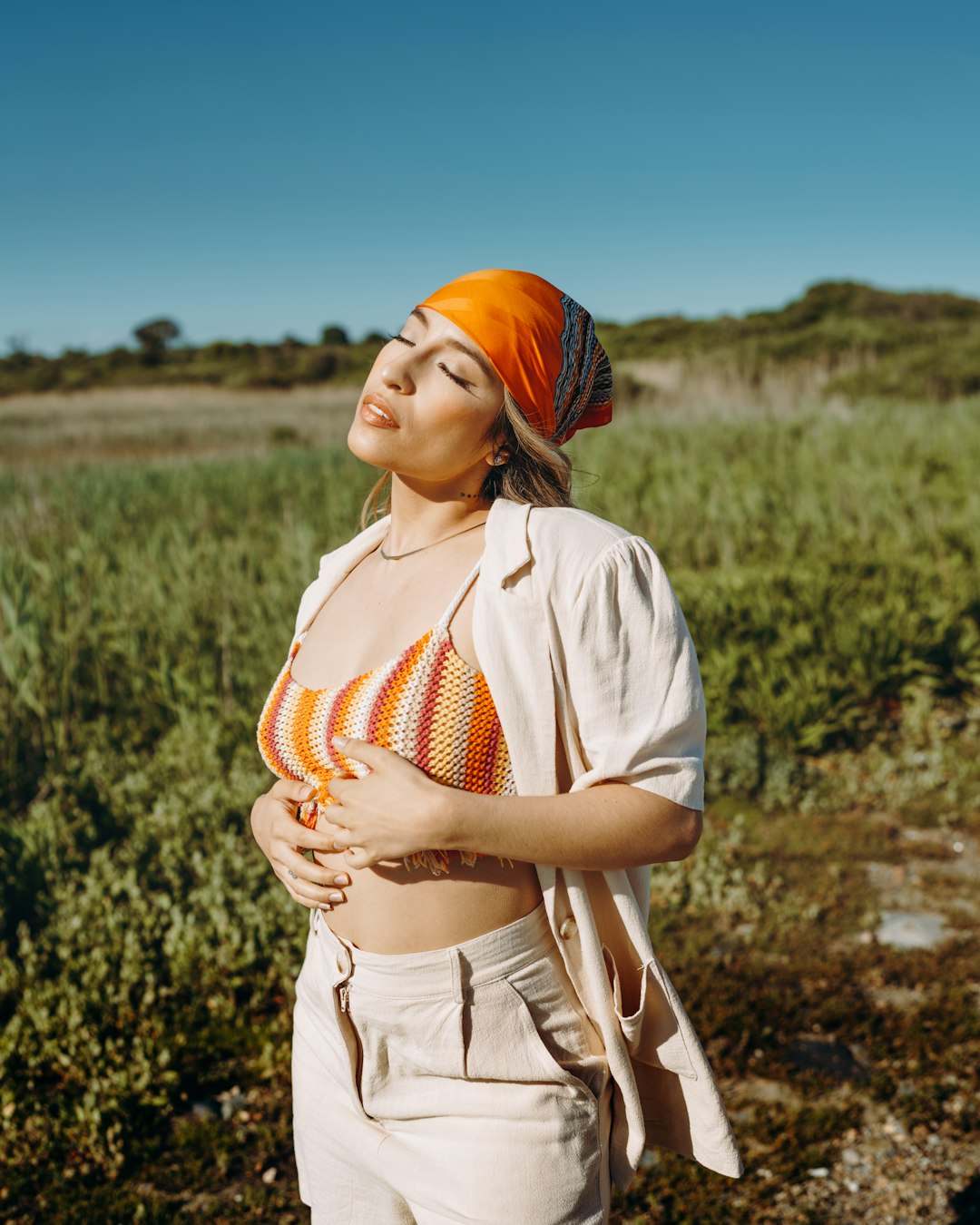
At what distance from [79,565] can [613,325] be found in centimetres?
3862

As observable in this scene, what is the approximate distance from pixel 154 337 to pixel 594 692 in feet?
170

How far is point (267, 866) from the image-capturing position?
393 cm

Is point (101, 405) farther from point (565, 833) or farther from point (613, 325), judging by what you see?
point (565, 833)

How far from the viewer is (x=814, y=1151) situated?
2660 millimetres

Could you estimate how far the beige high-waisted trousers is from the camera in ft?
4.39

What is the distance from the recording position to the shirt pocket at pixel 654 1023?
55.5 inches

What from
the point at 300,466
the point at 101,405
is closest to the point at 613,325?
the point at 101,405

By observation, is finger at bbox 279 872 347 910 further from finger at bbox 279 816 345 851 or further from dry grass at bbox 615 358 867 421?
dry grass at bbox 615 358 867 421

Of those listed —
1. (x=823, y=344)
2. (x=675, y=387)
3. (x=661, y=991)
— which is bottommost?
(x=661, y=991)

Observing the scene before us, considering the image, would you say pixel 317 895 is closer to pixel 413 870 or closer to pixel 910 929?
pixel 413 870

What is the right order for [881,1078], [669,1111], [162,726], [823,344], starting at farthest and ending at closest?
1. [823,344]
2. [162,726]
3. [881,1078]
4. [669,1111]

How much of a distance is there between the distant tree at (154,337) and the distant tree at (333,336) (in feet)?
25.0

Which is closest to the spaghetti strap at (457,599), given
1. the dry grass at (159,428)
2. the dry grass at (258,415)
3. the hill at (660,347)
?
the dry grass at (258,415)

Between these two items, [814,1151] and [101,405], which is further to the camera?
[101,405]
